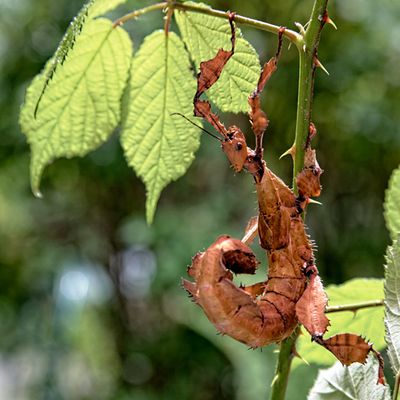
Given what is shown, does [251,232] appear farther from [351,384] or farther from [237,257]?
[351,384]

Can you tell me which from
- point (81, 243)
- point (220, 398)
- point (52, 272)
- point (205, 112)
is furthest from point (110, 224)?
point (205, 112)

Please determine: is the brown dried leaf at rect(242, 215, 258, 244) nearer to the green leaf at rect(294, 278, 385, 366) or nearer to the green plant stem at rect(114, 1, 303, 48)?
the green plant stem at rect(114, 1, 303, 48)

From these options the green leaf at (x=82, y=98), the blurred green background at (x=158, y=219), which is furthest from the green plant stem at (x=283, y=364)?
the blurred green background at (x=158, y=219)

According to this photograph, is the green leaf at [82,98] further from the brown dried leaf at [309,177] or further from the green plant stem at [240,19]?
the brown dried leaf at [309,177]

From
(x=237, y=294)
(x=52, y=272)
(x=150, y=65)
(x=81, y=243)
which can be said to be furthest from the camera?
(x=81, y=243)

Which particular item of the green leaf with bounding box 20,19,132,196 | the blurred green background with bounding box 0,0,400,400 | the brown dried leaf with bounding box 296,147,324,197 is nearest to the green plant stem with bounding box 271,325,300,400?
the brown dried leaf with bounding box 296,147,324,197

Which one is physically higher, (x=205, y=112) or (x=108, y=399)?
(x=205, y=112)

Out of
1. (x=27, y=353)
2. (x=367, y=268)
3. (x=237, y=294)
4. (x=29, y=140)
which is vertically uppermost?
(x=237, y=294)

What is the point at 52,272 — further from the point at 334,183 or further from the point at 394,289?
the point at 394,289
